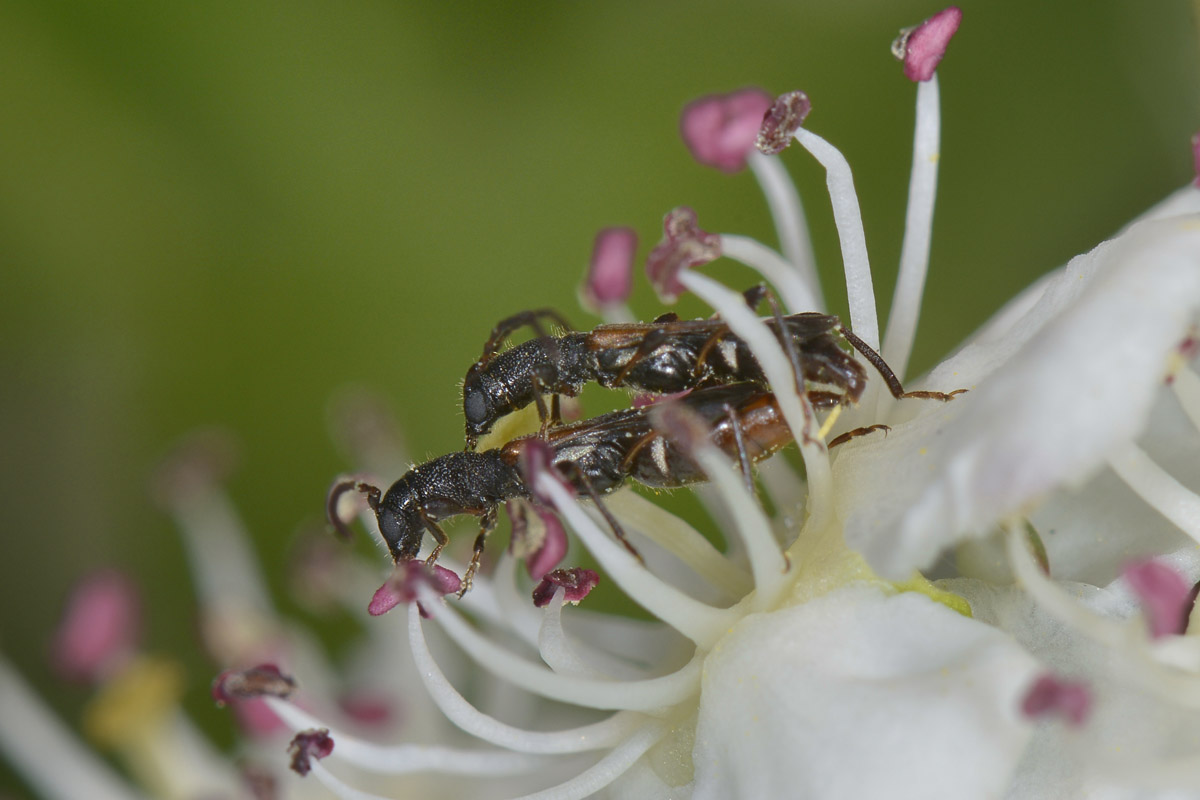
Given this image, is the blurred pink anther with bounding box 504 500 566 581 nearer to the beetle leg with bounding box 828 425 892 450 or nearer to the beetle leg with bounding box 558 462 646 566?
the beetle leg with bounding box 558 462 646 566

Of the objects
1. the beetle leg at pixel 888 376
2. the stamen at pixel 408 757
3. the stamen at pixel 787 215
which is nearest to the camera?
the beetle leg at pixel 888 376

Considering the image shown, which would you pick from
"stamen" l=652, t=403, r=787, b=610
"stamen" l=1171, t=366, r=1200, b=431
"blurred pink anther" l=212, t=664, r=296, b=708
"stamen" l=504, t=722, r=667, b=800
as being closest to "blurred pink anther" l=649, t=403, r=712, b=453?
"stamen" l=652, t=403, r=787, b=610

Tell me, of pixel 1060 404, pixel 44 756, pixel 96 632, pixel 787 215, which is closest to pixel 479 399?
pixel 787 215

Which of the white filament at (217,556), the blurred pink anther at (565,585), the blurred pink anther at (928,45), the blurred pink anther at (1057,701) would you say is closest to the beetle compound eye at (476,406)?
the blurred pink anther at (565,585)

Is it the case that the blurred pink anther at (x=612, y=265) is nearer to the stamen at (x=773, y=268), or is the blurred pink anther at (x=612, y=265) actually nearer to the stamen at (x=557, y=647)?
the stamen at (x=773, y=268)

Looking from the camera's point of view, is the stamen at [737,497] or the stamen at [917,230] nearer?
the stamen at [737,497]

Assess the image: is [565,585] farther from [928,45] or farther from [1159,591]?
[928,45]

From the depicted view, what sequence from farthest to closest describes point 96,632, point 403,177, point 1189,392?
point 403,177 → point 96,632 → point 1189,392

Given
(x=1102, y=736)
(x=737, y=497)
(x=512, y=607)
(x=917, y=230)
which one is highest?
(x=917, y=230)
